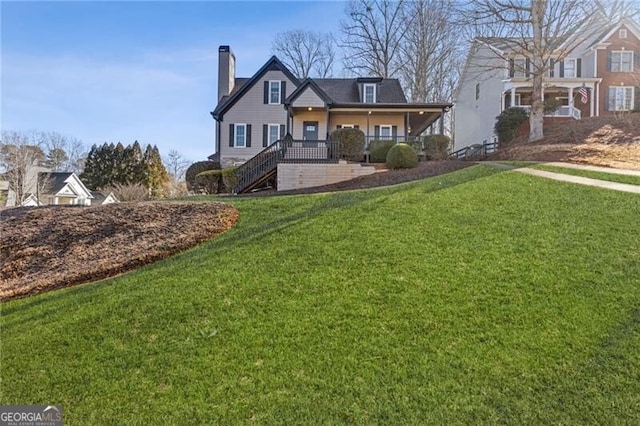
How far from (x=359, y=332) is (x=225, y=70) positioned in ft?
84.1

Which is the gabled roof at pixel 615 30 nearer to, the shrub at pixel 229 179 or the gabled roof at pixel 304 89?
the gabled roof at pixel 304 89

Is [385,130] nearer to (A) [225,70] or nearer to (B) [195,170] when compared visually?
(B) [195,170]

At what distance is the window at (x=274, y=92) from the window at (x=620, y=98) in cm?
2207

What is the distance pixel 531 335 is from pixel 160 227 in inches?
263

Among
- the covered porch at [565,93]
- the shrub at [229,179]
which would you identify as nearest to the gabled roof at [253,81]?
the shrub at [229,179]

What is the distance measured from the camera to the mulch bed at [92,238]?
20.9ft

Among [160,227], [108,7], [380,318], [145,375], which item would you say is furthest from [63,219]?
[380,318]

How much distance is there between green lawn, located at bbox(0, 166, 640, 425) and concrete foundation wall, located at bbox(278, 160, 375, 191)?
8.71m

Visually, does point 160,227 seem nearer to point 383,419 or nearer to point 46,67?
point 46,67

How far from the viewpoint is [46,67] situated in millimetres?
8742

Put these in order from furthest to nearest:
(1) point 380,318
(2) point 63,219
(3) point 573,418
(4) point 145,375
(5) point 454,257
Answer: (2) point 63,219 < (5) point 454,257 < (1) point 380,318 < (4) point 145,375 < (3) point 573,418

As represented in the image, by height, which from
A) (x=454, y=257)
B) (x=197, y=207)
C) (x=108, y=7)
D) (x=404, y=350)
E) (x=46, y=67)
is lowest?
(x=404, y=350)

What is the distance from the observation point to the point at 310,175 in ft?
50.2

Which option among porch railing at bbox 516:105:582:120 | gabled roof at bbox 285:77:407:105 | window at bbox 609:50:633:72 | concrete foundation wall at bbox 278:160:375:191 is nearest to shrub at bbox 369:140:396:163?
concrete foundation wall at bbox 278:160:375:191
